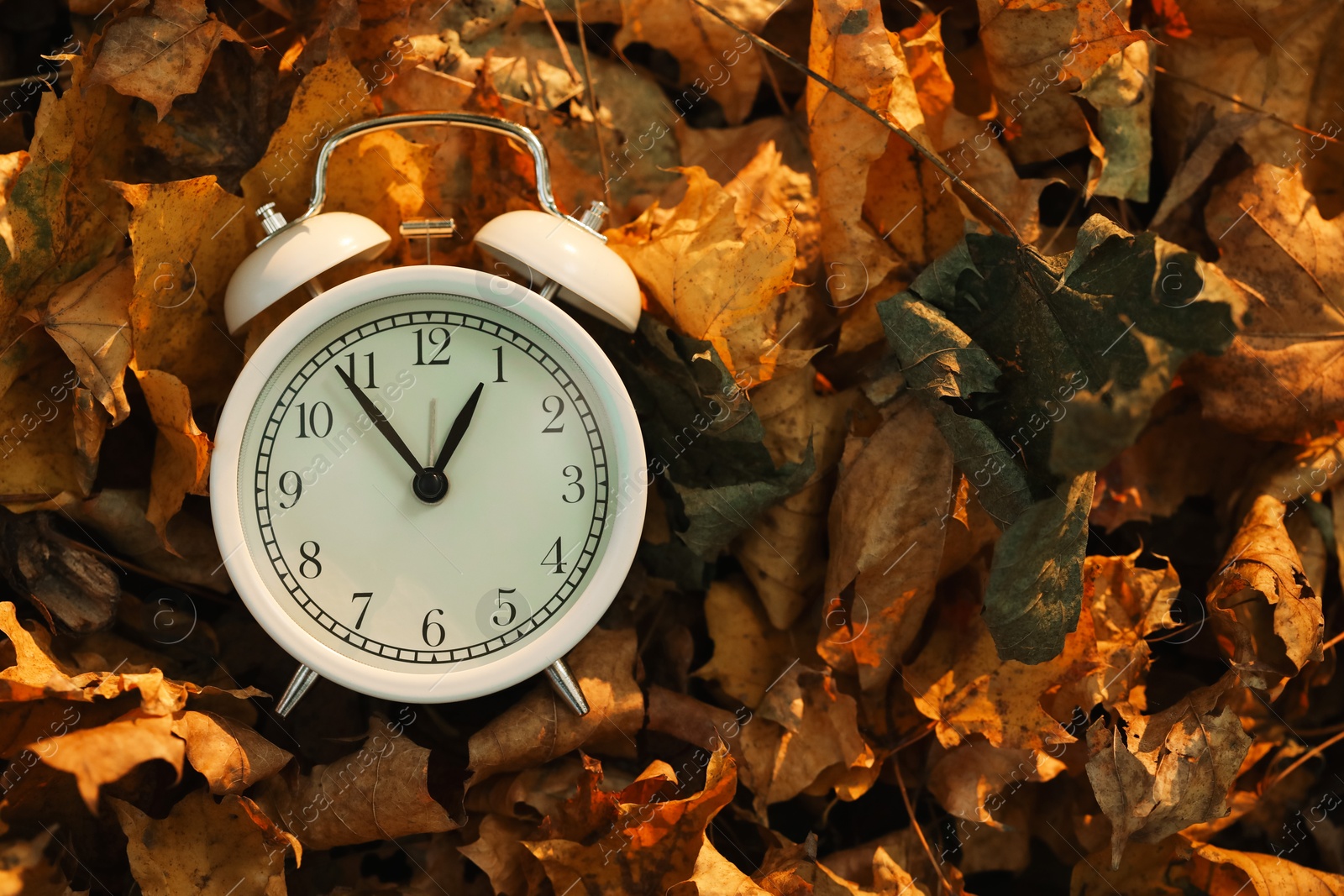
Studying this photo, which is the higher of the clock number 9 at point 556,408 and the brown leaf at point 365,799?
the clock number 9 at point 556,408

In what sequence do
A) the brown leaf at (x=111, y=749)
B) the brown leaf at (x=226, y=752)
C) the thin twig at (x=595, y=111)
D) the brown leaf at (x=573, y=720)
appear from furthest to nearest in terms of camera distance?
the thin twig at (x=595, y=111) < the brown leaf at (x=573, y=720) < the brown leaf at (x=226, y=752) < the brown leaf at (x=111, y=749)

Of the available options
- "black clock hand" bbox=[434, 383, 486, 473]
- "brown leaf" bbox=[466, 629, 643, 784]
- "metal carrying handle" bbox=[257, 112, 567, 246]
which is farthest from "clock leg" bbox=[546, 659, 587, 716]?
"metal carrying handle" bbox=[257, 112, 567, 246]

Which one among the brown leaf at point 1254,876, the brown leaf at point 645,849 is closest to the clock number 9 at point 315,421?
the brown leaf at point 645,849

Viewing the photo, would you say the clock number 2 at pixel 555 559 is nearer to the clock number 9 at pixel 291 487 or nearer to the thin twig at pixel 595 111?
the clock number 9 at pixel 291 487

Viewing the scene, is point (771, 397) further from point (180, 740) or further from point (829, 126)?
point (180, 740)

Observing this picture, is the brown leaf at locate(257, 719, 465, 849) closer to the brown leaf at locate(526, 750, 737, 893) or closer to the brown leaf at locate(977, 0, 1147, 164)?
the brown leaf at locate(526, 750, 737, 893)

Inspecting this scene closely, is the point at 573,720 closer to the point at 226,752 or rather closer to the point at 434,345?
the point at 226,752

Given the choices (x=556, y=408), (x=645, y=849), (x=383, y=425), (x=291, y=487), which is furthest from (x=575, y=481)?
(x=645, y=849)
